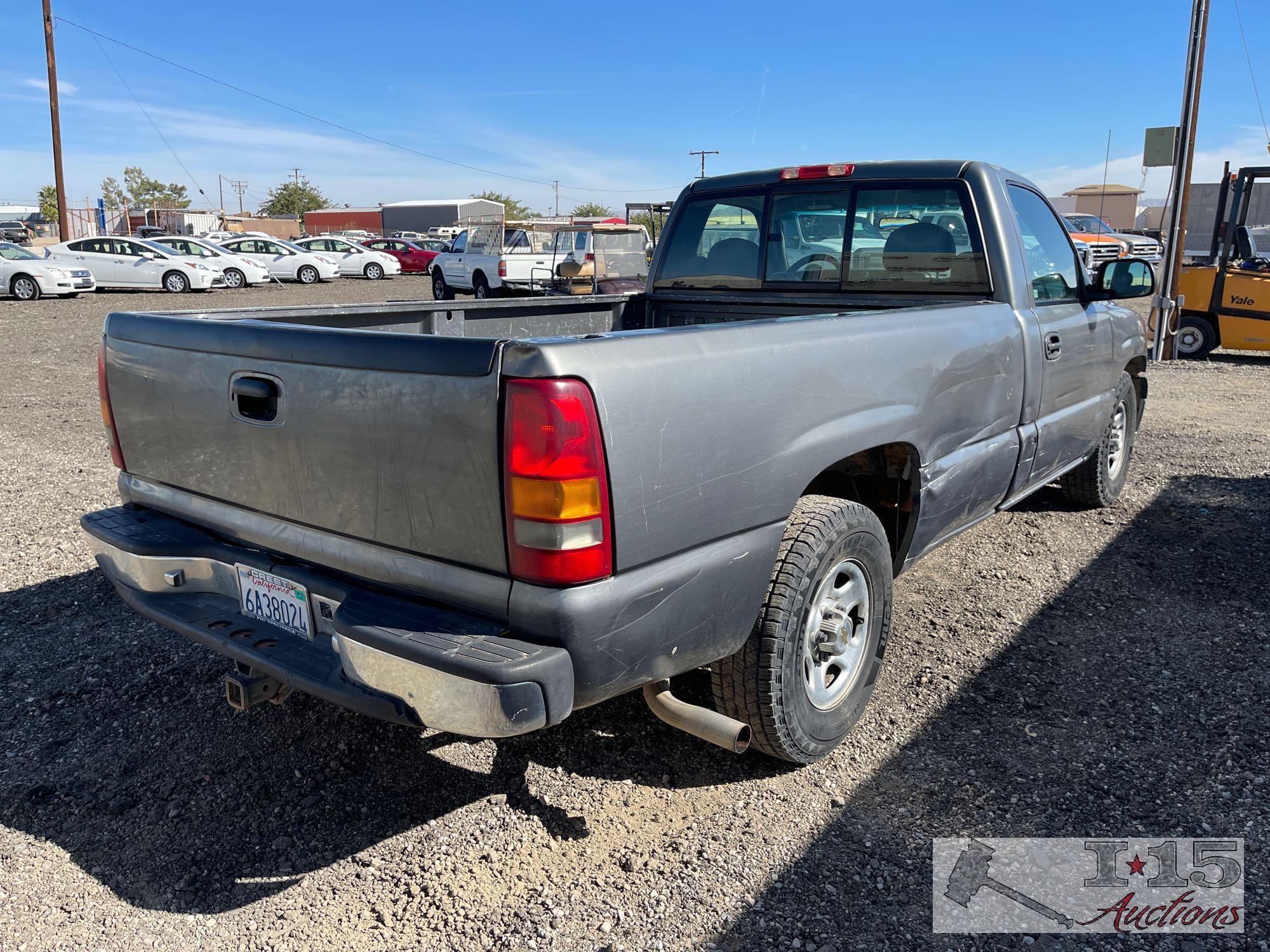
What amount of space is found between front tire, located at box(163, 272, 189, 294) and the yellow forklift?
74.2 ft

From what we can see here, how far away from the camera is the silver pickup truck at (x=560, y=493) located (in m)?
2.20

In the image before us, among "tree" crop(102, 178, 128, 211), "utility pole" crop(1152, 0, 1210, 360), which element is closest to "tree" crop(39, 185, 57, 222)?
"tree" crop(102, 178, 128, 211)

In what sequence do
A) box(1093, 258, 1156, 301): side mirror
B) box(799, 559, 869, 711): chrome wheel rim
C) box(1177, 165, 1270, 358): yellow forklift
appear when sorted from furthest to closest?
1. box(1177, 165, 1270, 358): yellow forklift
2. box(1093, 258, 1156, 301): side mirror
3. box(799, 559, 869, 711): chrome wheel rim

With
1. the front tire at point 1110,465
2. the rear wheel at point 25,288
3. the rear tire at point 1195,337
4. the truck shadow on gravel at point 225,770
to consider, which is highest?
the rear wheel at point 25,288

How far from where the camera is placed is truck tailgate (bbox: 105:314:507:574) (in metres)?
2.24

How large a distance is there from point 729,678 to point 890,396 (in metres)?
1.08

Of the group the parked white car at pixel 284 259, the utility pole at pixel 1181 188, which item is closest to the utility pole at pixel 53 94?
the parked white car at pixel 284 259

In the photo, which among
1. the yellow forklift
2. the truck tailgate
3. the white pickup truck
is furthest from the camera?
the white pickup truck

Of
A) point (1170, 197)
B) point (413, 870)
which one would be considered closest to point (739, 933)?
point (413, 870)

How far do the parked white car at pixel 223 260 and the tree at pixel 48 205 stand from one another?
55131 mm

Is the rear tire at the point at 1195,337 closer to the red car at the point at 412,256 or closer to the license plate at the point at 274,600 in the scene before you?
the license plate at the point at 274,600

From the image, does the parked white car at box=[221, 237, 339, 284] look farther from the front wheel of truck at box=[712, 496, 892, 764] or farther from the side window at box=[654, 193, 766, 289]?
the front wheel of truck at box=[712, 496, 892, 764]

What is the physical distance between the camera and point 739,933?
2.41 metres

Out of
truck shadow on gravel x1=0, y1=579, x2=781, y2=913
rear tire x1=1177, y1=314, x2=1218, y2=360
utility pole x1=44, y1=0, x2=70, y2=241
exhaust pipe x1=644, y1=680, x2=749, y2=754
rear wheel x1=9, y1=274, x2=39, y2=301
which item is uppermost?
utility pole x1=44, y1=0, x2=70, y2=241
